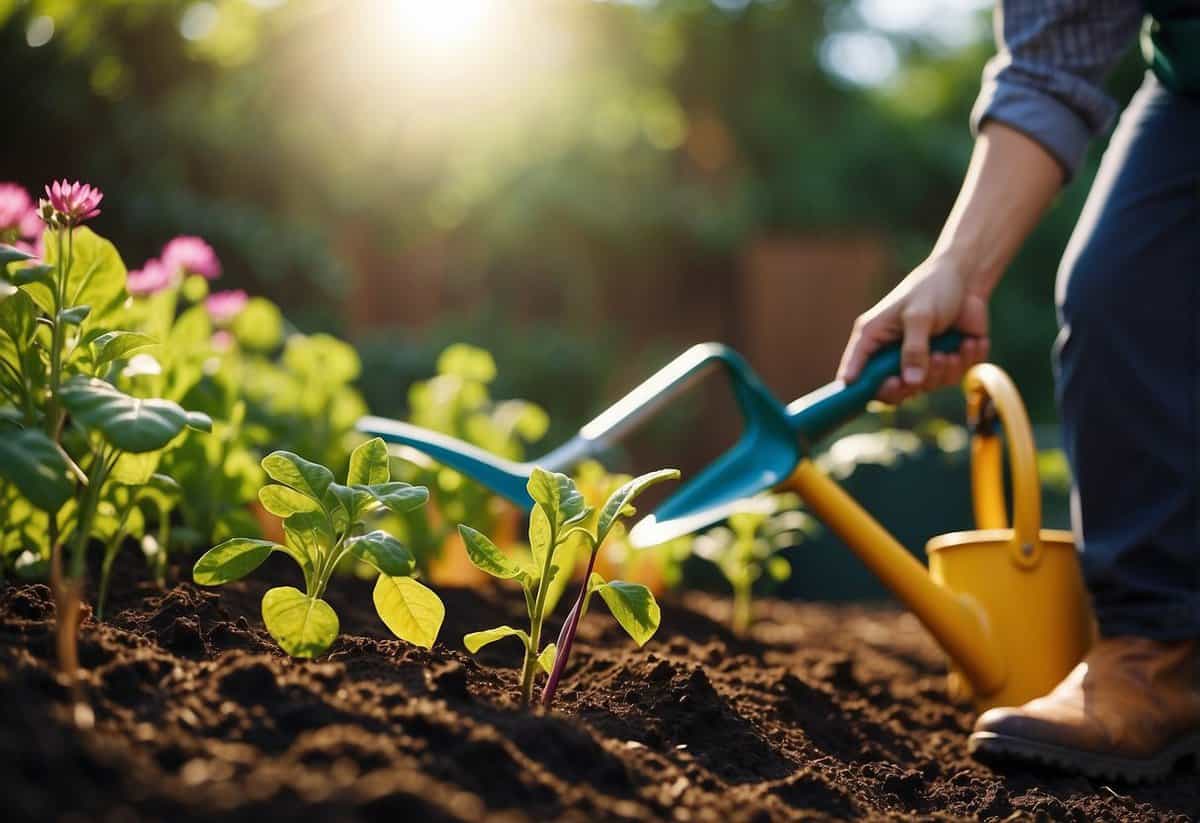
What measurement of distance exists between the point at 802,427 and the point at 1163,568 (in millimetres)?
584

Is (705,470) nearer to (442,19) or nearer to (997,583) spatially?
(997,583)

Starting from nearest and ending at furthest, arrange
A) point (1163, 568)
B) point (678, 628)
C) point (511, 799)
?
1. point (511, 799)
2. point (1163, 568)
3. point (678, 628)

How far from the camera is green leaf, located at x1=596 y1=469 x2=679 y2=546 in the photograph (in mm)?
1052

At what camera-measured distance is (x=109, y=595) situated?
144 cm

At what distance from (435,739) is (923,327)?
110cm

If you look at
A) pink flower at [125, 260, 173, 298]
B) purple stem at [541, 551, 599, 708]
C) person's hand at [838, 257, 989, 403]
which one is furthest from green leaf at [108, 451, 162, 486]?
person's hand at [838, 257, 989, 403]

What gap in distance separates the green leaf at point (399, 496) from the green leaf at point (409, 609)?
0.09 metres

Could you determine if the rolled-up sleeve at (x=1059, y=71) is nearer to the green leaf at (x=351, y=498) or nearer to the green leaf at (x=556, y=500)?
the green leaf at (x=556, y=500)

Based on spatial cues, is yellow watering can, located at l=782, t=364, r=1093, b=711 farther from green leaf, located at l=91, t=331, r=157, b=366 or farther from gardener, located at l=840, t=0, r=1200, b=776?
green leaf, located at l=91, t=331, r=157, b=366

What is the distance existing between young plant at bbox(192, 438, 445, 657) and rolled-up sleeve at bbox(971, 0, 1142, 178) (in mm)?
1221

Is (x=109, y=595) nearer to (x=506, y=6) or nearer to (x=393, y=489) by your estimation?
(x=393, y=489)

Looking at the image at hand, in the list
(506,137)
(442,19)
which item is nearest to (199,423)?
(442,19)

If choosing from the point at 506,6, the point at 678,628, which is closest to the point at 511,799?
the point at 678,628

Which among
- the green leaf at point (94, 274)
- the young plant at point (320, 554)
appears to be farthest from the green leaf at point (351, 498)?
the green leaf at point (94, 274)
